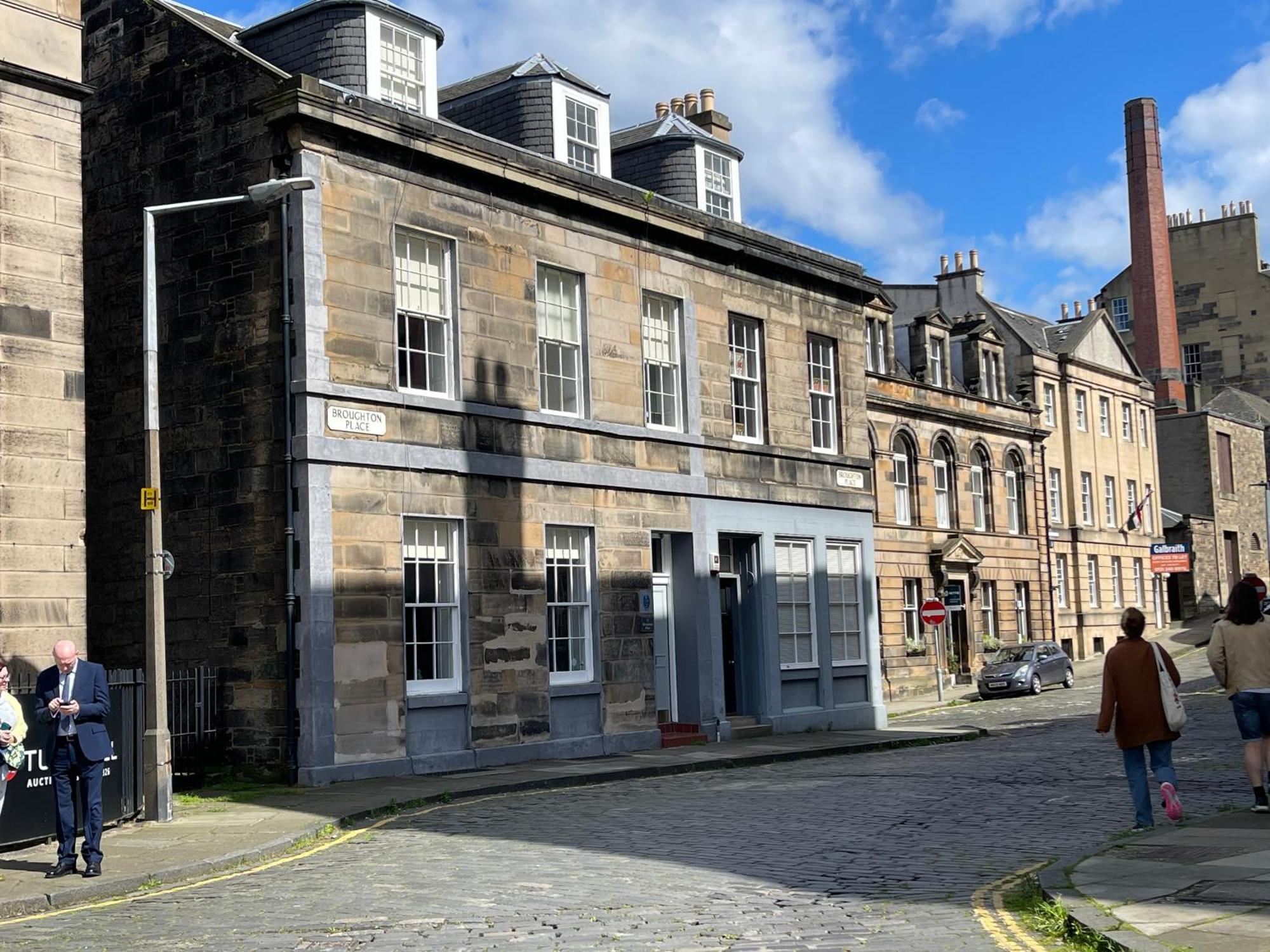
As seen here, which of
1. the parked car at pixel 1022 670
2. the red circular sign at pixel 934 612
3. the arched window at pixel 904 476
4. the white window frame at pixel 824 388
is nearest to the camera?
the white window frame at pixel 824 388

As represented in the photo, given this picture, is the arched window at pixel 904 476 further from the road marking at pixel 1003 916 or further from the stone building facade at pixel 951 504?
the road marking at pixel 1003 916

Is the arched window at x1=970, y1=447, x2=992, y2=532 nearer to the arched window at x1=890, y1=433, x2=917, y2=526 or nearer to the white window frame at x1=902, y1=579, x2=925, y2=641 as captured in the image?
the arched window at x1=890, y1=433, x2=917, y2=526

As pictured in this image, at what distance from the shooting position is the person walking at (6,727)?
1130 centimetres

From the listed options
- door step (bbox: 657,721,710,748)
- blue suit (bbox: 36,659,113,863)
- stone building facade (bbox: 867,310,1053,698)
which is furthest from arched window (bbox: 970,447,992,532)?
blue suit (bbox: 36,659,113,863)

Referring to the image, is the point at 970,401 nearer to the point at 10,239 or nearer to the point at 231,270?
the point at 231,270

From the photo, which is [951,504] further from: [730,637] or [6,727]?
[6,727]

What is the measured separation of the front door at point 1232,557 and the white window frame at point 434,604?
178 feet

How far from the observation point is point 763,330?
27188mm

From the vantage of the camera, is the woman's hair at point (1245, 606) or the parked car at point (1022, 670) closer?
the woman's hair at point (1245, 606)

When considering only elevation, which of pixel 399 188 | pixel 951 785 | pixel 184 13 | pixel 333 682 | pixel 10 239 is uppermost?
pixel 184 13

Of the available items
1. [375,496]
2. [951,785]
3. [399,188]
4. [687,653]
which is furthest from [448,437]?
[951,785]

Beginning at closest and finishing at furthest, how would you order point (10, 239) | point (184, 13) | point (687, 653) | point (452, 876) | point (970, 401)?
point (452, 876) → point (10, 239) → point (184, 13) → point (687, 653) → point (970, 401)

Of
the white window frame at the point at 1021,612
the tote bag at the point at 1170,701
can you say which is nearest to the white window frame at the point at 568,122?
the tote bag at the point at 1170,701

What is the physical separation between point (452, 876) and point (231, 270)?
11.2 metres
